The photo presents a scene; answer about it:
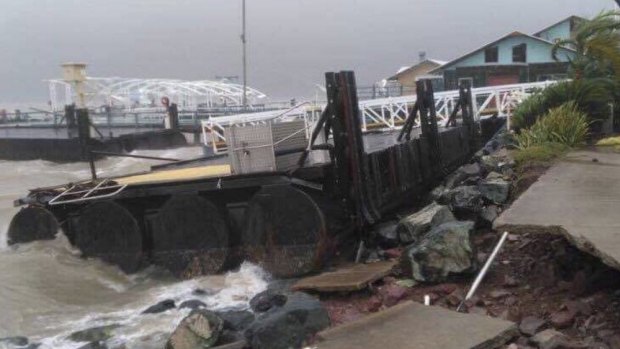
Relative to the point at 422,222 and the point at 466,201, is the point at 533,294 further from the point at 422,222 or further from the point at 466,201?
the point at 466,201

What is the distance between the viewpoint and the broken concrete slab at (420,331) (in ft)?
15.5

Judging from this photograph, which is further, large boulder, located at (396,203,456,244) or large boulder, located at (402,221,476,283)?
large boulder, located at (396,203,456,244)

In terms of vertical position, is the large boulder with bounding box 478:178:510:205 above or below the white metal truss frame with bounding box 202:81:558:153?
below

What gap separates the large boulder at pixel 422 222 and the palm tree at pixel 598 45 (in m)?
6.71

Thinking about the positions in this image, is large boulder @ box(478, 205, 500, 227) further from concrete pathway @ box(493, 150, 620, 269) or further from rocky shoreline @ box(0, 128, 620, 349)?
concrete pathway @ box(493, 150, 620, 269)

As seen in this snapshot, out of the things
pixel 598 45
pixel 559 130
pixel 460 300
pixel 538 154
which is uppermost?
pixel 598 45

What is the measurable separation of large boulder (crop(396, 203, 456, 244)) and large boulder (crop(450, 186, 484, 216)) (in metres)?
0.21

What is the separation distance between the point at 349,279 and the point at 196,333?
1.91m

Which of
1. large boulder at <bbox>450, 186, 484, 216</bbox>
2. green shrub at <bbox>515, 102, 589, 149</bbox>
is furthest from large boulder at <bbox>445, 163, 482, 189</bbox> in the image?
large boulder at <bbox>450, 186, 484, 216</bbox>

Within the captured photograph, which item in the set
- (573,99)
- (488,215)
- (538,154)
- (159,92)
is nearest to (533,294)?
(488,215)

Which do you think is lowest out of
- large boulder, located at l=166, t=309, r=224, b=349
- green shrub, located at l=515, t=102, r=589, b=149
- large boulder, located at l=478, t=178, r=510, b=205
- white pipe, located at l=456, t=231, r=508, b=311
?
large boulder, located at l=166, t=309, r=224, b=349

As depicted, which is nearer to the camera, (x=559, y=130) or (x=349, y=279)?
(x=349, y=279)

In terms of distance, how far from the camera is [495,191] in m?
8.94

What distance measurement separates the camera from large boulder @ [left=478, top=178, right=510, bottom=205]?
877cm
